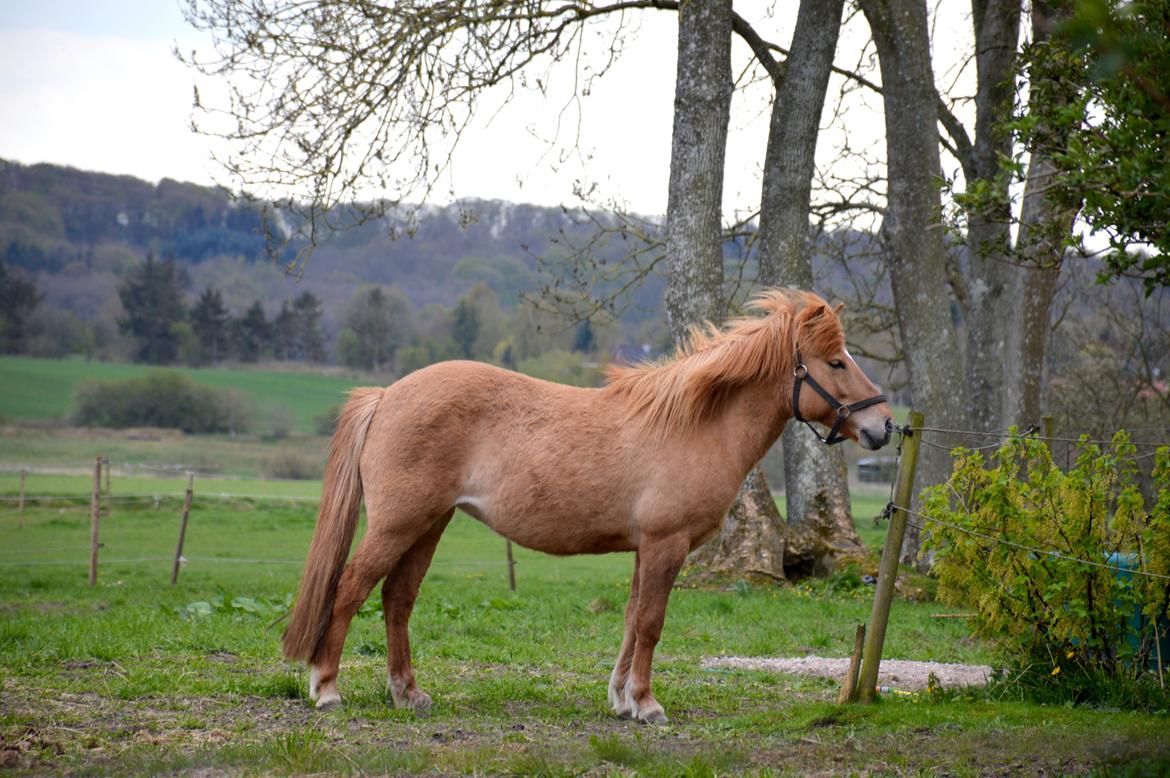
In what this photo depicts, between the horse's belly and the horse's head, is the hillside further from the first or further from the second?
the horse's belly

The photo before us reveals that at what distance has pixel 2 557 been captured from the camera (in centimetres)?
2002

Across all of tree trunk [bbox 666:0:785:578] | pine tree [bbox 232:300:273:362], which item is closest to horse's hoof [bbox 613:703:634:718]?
tree trunk [bbox 666:0:785:578]

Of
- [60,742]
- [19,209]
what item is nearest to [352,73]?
[60,742]

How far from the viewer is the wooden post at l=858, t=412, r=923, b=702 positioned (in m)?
6.01

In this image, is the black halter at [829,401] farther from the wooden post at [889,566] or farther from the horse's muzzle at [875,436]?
the wooden post at [889,566]

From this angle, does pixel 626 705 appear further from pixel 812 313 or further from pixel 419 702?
pixel 812 313

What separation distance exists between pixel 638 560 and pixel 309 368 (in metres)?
76.1

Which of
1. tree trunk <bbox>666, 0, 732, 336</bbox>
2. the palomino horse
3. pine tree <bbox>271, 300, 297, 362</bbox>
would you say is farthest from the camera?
pine tree <bbox>271, 300, 297, 362</bbox>

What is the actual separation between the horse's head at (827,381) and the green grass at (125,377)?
51.2 m

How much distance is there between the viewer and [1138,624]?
238 inches

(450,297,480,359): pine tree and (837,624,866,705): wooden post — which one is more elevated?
(450,297,480,359): pine tree

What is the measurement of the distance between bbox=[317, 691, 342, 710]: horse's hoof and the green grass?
50.9 meters

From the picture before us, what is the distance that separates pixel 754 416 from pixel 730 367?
0.33m

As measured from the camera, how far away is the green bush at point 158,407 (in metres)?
55.2
